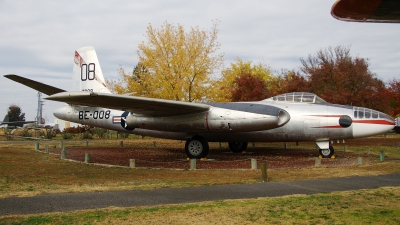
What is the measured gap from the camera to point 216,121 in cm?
1670

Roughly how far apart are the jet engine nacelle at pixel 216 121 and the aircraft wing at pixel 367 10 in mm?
11749

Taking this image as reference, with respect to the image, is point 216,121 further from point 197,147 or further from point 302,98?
point 302,98

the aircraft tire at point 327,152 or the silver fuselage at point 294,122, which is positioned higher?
the silver fuselage at point 294,122

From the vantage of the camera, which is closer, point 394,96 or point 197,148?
point 197,148

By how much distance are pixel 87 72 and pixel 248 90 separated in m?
14.6

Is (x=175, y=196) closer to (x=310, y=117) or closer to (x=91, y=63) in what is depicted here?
(x=310, y=117)

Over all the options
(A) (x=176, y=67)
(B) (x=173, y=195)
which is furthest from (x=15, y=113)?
(B) (x=173, y=195)

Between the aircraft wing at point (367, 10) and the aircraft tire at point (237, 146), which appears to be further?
the aircraft tire at point (237, 146)

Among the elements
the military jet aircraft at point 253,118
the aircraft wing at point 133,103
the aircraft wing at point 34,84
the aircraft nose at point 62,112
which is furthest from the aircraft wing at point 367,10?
the aircraft nose at point 62,112

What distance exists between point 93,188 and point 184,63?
2011 cm

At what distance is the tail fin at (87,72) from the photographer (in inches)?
881

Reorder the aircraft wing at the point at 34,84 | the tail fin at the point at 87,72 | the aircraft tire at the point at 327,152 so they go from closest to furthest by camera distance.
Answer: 1. the aircraft wing at the point at 34,84
2. the aircraft tire at the point at 327,152
3. the tail fin at the point at 87,72

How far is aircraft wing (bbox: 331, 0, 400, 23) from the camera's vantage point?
355 centimetres

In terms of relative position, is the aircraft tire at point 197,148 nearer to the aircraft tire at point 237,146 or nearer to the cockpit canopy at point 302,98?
the cockpit canopy at point 302,98
